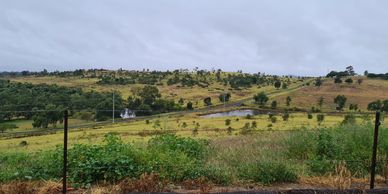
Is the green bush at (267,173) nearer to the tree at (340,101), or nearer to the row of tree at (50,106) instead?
the row of tree at (50,106)

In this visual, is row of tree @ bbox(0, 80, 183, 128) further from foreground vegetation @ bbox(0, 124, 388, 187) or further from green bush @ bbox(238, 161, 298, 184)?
green bush @ bbox(238, 161, 298, 184)

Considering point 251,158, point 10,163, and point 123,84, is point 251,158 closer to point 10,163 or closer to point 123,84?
point 10,163

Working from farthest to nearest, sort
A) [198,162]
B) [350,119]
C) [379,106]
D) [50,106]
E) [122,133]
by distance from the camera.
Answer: [379,106]
[122,133]
[50,106]
[350,119]
[198,162]

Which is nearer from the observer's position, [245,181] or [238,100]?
[245,181]

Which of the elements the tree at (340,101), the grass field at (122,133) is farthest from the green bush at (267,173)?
the tree at (340,101)

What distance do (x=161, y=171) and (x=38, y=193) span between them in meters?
2.15

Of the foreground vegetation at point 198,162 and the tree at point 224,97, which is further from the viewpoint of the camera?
the tree at point 224,97

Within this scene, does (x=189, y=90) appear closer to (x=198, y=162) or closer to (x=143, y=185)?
(x=198, y=162)

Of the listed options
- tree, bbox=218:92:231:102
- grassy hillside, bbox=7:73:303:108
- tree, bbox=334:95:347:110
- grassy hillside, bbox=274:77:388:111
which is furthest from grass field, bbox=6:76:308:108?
tree, bbox=334:95:347:110

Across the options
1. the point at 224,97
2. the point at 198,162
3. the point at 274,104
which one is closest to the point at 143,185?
the point at 198,162

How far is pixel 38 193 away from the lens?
6691mm

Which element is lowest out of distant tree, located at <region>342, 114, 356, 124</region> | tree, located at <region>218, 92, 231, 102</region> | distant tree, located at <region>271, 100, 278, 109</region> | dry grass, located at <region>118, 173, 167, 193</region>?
distant tree, located at <region>271, 100, 278, 109</region>

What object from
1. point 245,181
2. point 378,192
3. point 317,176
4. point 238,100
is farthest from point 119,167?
point 238,100

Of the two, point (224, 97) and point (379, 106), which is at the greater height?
point (379, 106)
